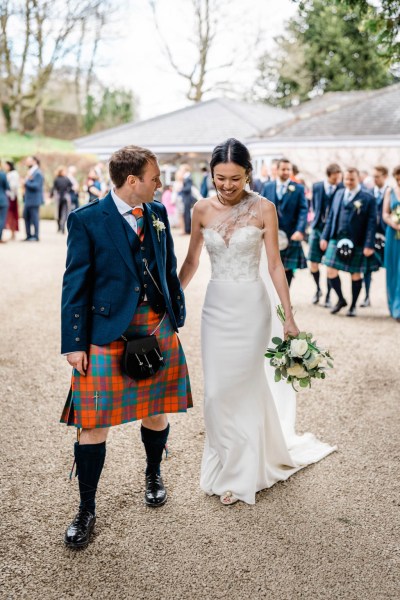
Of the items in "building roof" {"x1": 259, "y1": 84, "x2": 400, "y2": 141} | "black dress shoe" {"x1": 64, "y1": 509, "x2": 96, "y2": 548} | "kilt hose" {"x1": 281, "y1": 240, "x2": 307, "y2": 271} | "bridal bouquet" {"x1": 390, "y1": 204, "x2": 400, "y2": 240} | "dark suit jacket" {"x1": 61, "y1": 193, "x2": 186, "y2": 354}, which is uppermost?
"building roof" {"x1": 259, "y1": 84, "x2": 400, "y2": 141}

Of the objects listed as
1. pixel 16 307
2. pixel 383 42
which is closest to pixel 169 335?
pixel 383 42

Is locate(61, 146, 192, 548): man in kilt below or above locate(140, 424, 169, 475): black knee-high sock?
above

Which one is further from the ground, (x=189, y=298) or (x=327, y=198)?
(x=327, y=198)

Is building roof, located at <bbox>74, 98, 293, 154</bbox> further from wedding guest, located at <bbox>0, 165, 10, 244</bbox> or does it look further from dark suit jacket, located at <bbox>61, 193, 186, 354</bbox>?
dark suit jacket, located at <bbox>61, 193, 186, 354</bbox>

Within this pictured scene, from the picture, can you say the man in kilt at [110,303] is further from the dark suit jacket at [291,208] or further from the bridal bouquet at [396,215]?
the bridal bouquet at [396,215]

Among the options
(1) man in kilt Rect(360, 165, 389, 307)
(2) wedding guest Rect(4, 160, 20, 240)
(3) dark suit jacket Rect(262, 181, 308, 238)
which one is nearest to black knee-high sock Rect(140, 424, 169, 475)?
(3) dark suit jacket Rect(262, 181, 308, 238)

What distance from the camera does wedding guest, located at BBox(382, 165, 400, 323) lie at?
324 inches

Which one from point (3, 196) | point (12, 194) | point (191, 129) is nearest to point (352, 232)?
point (3, 196)

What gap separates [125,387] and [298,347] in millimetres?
934

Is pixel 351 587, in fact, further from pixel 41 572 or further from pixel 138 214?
pixel 138 214

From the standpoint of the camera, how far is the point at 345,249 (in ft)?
27.0

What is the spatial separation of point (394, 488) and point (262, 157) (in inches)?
764

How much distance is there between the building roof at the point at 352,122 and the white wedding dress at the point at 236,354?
1746cm

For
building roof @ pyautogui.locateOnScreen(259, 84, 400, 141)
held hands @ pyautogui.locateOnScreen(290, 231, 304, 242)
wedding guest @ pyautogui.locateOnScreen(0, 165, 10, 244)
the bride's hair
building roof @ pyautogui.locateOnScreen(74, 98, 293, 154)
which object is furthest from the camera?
building roof @ pyautogui.locateOnScreen(74, 98, 293, 154)
